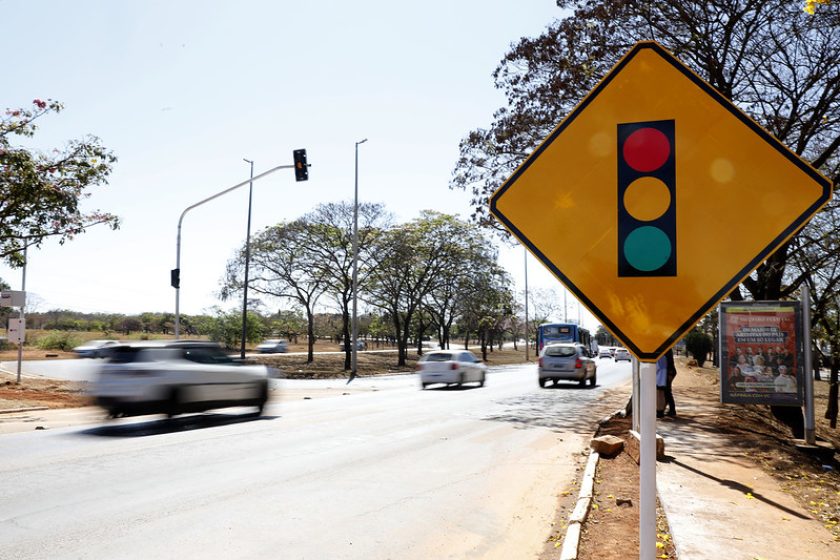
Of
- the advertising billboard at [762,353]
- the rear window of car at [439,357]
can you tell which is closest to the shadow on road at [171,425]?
the advertising billboard at [762,353]

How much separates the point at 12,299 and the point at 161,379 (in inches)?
375

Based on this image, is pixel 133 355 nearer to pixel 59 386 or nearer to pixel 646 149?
pixel 59 386

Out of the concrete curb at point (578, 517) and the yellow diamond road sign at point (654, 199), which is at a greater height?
the yellow diamond road sign at point (654, 199)

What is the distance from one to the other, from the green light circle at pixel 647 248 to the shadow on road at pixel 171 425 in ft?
33.7

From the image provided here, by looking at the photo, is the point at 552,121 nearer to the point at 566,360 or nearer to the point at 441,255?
the point at 566,360

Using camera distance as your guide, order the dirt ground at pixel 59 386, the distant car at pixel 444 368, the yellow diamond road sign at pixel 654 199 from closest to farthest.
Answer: the yellow diamond road sign at pixel 654 199 < the dirt ground at pixel 59 386 < the distant car at pixel 444 368

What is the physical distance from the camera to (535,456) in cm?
940

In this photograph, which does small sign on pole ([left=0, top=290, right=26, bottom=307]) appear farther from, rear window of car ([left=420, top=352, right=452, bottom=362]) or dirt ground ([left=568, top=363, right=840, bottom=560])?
dirt ground ([left=568, top=363, right=840, bottom=560])

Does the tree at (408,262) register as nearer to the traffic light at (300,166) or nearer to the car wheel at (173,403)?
the traffic light at (300,166)

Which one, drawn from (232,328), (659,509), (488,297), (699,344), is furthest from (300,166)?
(699,344)

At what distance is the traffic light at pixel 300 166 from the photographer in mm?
18781

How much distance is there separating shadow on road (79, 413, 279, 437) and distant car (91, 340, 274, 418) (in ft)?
0.89

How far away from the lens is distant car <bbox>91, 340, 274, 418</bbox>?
37.6ft

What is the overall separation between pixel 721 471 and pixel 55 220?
16101 millimetres
